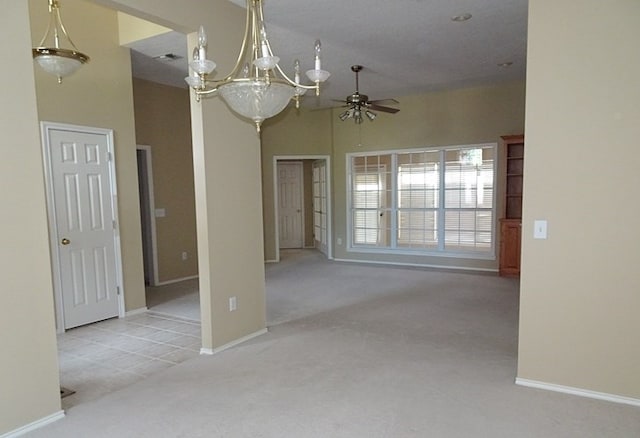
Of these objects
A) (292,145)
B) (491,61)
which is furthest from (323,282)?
(491,61)

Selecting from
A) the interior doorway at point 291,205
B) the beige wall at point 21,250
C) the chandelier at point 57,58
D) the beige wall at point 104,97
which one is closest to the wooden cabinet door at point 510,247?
the interior doorway at point 291,205

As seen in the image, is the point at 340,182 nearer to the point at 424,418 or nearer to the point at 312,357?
the point at 312,357

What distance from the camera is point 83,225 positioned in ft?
14.4

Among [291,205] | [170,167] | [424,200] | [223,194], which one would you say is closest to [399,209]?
[424,200]

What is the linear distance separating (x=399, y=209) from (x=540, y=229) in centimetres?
497

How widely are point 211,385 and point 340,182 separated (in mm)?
5793

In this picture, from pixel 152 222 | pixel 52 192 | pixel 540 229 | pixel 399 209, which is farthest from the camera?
pixel 399 209

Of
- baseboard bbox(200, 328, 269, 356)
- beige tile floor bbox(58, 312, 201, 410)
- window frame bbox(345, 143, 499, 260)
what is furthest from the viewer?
window frame bbox(345, 143, 499, 260)

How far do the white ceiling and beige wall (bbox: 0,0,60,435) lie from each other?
1503 millimetres

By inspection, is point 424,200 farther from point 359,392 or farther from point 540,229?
point 359,392

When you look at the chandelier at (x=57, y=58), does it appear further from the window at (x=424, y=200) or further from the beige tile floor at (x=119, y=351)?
the window at (x=424, y=200)

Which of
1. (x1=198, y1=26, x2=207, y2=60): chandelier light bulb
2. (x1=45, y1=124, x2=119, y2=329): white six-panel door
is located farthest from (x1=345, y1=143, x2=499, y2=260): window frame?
(x1=198, y1=26, x2=207, y2=60): chandelier light bulb

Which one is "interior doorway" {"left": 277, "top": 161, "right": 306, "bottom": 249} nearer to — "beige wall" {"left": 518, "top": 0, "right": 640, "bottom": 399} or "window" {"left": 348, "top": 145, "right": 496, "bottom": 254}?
"window" {"left": 348, "top": 145, "right": 496, "bottom": 254}

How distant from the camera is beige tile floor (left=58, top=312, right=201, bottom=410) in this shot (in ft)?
10.1
